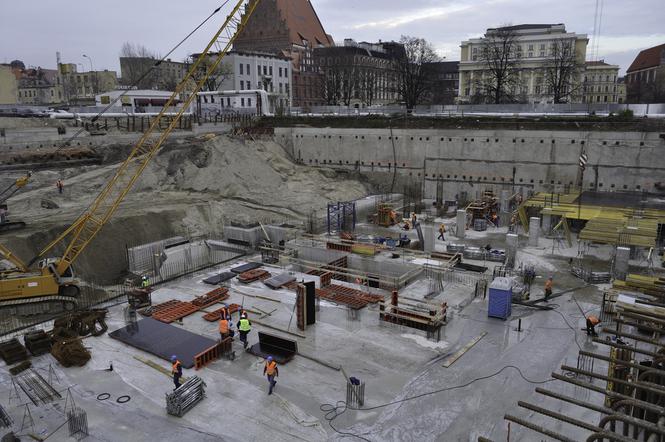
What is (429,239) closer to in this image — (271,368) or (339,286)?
(339,286)

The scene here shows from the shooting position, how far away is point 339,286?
67.4 feet

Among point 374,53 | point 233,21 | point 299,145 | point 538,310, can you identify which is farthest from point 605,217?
point 374,53

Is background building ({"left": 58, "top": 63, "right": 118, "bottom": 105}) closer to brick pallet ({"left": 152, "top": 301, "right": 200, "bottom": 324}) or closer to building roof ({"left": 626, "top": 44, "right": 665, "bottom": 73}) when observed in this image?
brick pallet ({"left": 152, "top": 301, "right": 200, "bottom": 324})

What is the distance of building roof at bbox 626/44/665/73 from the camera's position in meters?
94.2

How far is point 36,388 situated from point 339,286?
11.4m

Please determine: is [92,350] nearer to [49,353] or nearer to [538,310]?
[49,353]

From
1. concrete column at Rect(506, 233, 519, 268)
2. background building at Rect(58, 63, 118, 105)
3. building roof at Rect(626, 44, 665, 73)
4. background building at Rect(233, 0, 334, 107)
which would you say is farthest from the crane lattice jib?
building roof at Rect(626, 44, 665, 73)

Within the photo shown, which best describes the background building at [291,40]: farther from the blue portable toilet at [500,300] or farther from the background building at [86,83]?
the blue portable toilet at [500,300]

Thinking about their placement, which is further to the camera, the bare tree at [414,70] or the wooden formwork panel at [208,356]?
the bare tree at [414,70]

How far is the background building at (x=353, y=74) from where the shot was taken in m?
77.0

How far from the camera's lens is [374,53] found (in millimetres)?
95375

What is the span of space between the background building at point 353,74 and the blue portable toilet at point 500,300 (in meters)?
56.5

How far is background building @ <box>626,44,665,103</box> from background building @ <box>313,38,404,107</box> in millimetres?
45033

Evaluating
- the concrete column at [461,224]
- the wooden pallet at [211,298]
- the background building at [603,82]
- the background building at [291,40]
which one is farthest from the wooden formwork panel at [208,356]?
the background building at [603,82]
